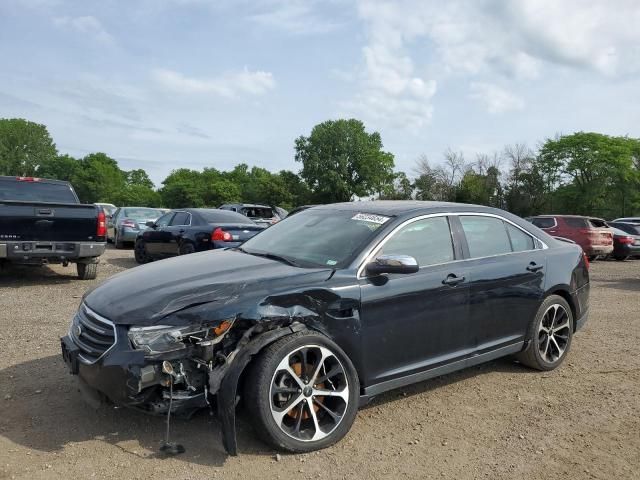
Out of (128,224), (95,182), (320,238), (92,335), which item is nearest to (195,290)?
(92,335)

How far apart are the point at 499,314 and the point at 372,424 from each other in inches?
57.6

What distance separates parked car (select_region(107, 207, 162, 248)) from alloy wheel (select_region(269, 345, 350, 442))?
13.6 m

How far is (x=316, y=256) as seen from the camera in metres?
3.99

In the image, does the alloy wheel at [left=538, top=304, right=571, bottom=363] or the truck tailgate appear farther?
the truck tailgate

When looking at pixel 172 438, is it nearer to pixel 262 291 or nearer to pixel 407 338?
→ pixel 262 291

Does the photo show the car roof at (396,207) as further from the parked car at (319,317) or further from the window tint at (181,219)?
the window tint at (181,219)

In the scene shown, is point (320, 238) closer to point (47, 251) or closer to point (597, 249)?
point (47, 251)

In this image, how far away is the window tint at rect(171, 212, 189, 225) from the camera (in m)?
11.7

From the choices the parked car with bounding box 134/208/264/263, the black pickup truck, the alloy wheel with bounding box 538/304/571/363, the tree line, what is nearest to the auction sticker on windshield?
the alloy wheel with bounding box 538/304/571/363

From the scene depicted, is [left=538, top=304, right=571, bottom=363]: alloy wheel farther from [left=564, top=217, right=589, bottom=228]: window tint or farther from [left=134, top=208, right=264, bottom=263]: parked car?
[left=564, top=217, right=589, bottom=228]: window tint

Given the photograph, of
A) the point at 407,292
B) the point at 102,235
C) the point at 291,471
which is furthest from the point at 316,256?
the point at 102,235

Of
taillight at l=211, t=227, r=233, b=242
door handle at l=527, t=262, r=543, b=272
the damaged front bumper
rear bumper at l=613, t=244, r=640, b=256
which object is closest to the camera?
the damaged front bumper

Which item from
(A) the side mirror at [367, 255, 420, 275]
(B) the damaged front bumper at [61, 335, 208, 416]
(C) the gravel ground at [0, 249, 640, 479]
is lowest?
(C) the gravel ground at [0, 249, 640, 479]

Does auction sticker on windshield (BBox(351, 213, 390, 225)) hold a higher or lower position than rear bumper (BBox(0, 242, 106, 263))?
higher
